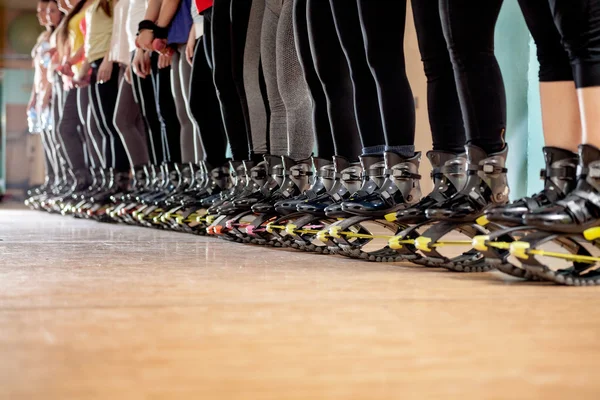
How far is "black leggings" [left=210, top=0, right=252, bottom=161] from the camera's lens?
3.34 m

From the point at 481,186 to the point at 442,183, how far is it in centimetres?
15

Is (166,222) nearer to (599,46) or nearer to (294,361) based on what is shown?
(599,46)

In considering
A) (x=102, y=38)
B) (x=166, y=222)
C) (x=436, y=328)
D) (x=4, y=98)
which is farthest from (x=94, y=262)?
(x=4, y=98)

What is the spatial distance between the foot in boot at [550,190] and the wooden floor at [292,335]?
0.14m

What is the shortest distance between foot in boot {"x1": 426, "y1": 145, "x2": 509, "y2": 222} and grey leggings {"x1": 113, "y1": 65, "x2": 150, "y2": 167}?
3451mm

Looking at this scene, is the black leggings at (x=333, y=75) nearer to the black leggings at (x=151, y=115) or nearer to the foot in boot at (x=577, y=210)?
the foot in boot at (x=577, y=210)

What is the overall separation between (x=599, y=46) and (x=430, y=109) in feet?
2.02

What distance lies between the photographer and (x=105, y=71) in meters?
5.44

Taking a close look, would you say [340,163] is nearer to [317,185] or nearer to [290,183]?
[317,185]

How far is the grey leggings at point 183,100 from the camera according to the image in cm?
420

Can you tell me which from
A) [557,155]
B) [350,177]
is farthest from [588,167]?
[350,177]

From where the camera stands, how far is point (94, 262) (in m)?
2.20

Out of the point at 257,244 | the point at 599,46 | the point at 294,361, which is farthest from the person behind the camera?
the point at 257,244

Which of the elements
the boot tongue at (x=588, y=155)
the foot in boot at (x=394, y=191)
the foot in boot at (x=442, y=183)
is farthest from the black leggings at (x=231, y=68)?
the boot tongue at (x=588, y=155)
